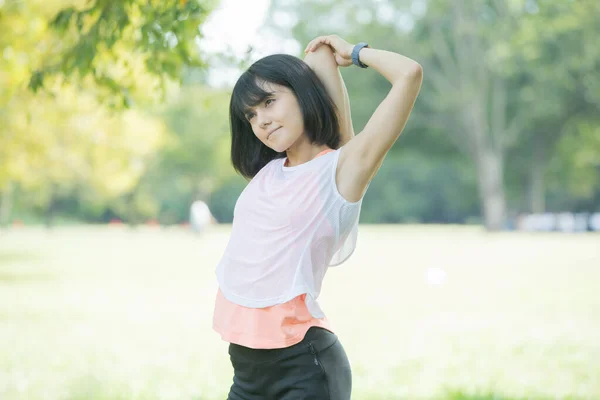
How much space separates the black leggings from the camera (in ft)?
6.97

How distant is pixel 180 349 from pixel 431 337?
98.9 inches

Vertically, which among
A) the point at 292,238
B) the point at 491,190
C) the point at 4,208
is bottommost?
the point at 4,208

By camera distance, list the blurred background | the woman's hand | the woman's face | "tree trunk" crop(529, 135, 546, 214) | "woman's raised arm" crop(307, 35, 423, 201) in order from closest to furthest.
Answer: "woman's raised arm" crop(307, 35, 423, 201)
the woman's face
the woman's hand
the blurred background
"tree trunk" crop(529, 135, 546, 214)

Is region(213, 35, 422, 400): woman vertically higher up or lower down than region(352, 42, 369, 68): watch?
lower down

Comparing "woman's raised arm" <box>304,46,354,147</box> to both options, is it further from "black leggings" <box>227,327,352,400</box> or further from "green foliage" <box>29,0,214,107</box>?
"green foliage" <box>29,0,214,107</box>

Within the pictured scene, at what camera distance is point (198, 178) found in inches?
2039

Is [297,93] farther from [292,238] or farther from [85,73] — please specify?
[85,73]

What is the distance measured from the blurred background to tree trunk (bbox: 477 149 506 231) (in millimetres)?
65

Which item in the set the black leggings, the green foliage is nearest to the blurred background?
the green foliage

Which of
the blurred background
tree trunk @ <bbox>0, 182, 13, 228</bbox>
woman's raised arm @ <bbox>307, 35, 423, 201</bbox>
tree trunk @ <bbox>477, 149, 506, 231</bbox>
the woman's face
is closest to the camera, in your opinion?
woman's raised arm @ <bbox>307, 35, 423, 201</bbox>

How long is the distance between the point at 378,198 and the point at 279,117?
46.2 meters

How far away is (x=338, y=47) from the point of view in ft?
7.91

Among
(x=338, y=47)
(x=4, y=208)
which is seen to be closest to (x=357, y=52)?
(x=338, y=47)

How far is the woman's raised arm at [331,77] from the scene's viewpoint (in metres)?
2.45
